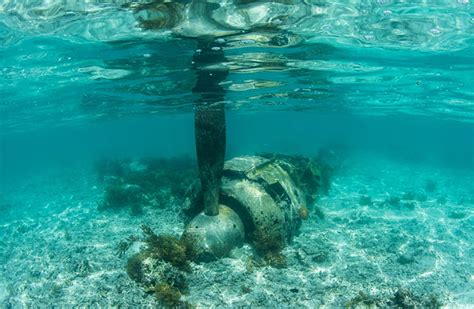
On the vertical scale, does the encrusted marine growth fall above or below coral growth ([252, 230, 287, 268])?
above

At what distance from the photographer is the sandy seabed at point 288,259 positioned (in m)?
8.99

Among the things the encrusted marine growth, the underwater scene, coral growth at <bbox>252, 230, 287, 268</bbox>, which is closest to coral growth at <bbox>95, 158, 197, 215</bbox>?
the underwater scene

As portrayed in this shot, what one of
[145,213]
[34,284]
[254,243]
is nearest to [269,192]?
[254,243]

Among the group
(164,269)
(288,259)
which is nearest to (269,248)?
(288,259)

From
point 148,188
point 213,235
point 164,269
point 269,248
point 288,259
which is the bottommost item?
point 148,188

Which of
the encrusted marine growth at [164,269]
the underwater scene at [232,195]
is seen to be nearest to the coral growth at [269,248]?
the underwater scene at [232,195]

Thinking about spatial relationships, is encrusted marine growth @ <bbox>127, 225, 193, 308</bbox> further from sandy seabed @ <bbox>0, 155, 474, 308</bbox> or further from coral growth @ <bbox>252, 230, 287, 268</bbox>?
coral growth @ <bbox>252, 230, 287, 268</bbox>

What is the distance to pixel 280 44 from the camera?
37.8 feet

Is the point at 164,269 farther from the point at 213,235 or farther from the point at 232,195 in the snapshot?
the point at 232,195

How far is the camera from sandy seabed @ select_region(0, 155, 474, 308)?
29.5 ft

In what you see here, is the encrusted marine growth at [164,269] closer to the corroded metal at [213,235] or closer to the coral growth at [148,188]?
the corroded metal at [213,235]

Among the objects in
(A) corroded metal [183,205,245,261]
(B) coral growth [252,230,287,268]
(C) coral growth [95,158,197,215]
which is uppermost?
(A) corroded metal [183,205,245,261]

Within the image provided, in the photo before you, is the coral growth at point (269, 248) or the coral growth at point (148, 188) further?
the coral growth at point (148, 188)

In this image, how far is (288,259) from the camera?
1094 cm
